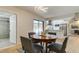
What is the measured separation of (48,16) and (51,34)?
1.38ft

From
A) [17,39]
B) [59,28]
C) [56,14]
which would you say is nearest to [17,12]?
[17,39]

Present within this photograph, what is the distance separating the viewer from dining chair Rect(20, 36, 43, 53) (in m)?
1.90

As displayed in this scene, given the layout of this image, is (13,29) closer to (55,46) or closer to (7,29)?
(7,29)

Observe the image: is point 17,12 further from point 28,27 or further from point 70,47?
point 70,47

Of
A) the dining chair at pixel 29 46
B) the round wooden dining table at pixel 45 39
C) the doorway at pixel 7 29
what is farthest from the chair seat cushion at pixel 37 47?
the doorway at pixel 7 29

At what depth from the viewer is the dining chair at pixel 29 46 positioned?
74.8 inches

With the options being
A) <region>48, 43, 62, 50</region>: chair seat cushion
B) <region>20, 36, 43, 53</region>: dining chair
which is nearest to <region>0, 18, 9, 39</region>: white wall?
<region>20, 36, 43, 53</region>: dining chair

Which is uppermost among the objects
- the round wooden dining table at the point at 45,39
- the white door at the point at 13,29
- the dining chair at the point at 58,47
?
the white door at the point at 13,29

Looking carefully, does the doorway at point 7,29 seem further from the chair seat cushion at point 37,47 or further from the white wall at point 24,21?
the chair seat cushion at point 37,47

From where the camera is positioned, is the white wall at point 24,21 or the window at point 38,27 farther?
the window at point 38,27

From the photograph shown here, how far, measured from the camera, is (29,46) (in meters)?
1.99

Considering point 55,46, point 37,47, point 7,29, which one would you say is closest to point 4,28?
point 7,29
